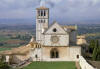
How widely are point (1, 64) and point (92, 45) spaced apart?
1951 centimetres

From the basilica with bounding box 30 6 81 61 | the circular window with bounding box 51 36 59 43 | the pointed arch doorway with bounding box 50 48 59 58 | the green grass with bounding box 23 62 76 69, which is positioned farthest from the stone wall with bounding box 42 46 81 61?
the green grass with bounding box 23 62 76 69

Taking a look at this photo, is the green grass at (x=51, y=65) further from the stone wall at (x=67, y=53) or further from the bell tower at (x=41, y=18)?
the bell tower at (x=41, y=18)

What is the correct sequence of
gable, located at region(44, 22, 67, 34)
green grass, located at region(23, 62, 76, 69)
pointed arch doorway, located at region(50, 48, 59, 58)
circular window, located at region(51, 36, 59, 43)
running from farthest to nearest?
pointed arch doorway, located at region(50, 48, 59, 58) < circular window, located at region(51, 36, 59, 43) < gable, located at region(44, 22, 67, 34) < green grass, located at region(23, 62, 76, 69)

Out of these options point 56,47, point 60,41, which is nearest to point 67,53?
point 56,47

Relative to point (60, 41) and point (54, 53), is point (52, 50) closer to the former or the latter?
point (54, 53)

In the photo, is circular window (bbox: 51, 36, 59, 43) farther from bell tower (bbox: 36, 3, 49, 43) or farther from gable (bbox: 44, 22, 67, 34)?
bell tower (bbox: 36, 3, 49, 43)

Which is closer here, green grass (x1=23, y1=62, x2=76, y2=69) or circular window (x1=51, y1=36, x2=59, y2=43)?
green grass (x1=23, y1=62, x2=76, y2=69)

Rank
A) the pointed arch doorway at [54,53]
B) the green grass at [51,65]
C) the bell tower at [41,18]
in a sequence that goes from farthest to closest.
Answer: the bell tower at [41,18]
the pointed arch doorway at [54,53]
the green grass at [51,65]

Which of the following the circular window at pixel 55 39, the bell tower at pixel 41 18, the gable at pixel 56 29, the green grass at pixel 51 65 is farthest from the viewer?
the bell tower at pixel 41 18

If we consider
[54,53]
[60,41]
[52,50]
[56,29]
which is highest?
[56,29]

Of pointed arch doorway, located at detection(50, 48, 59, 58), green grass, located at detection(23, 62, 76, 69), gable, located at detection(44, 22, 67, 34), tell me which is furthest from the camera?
pointed arch doorway, located at detection(50, 48, 59, 58)

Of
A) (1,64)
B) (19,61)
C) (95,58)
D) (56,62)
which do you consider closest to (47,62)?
(56,62)

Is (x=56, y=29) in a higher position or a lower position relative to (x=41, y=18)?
lower

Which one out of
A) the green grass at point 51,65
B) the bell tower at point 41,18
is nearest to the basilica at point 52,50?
the green grass at point 51,65
